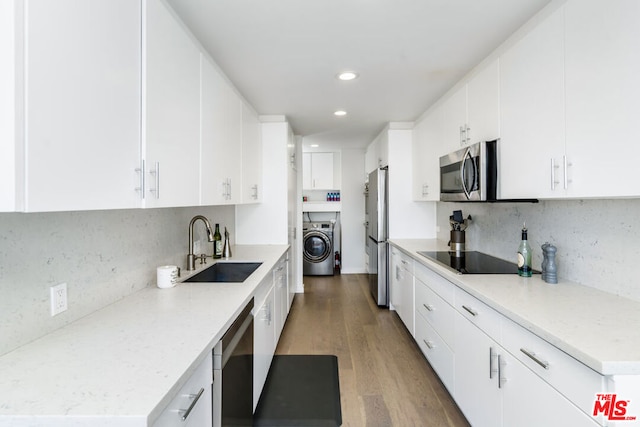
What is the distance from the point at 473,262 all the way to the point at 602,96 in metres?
1.43


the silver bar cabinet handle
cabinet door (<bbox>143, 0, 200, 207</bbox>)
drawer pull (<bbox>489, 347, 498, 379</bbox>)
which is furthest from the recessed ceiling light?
drawer pull (<bbox>489, 347, 498, 379</bbox>)

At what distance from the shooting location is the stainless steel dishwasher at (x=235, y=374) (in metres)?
1.26

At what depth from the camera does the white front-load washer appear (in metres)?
5.90

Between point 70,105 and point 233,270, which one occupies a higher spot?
point 70,105

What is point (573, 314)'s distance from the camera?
1.32 metres

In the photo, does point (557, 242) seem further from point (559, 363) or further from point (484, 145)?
point (559, 363)

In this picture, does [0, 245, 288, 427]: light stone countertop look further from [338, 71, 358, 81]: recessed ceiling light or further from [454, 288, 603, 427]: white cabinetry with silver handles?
[338, 71, 358, 81]: recessed ceiling light

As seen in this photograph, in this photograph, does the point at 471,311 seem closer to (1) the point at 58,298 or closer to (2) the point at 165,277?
(2) the point at 165,277

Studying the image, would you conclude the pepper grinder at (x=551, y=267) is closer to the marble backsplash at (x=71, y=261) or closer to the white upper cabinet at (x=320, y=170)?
the marble backsplash at (x=71, y=261)

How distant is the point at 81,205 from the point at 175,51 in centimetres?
→ 93

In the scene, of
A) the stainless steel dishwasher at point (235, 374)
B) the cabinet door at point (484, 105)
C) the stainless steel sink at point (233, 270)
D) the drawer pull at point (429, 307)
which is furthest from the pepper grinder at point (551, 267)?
the stainless steel sink at point (233, 270)

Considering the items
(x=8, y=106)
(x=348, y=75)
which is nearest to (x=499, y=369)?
(x=8, y=106)

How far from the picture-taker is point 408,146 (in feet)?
13.1

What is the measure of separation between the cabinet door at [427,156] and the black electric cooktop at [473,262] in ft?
1.82
